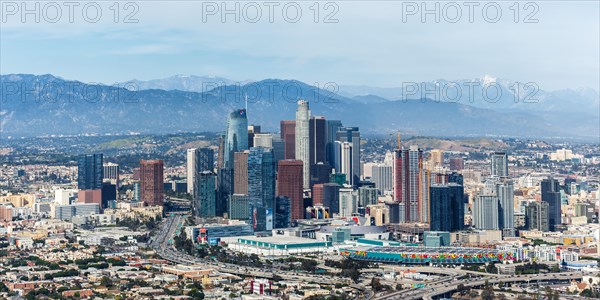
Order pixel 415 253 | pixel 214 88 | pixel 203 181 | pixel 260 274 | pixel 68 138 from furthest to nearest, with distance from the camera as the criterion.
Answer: pixel 214 88, pixel 68 138, pixel 203 181, pixel 415 253, pixel 260 274

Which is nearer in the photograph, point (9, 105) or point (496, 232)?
point (496, 232)

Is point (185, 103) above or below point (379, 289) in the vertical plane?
above

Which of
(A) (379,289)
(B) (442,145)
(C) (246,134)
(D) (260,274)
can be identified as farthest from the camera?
(B) (442,145)

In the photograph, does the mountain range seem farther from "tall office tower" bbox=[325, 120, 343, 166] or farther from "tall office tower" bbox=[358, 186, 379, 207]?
"tall office tower" bbox=[358, 186, 379, 207]

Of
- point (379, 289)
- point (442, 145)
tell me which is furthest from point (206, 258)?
point (442, 145)

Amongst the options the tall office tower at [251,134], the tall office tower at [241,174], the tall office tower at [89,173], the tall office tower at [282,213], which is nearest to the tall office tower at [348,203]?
the tall office tower at [241,174]

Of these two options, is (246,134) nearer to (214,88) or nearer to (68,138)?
(68,138)

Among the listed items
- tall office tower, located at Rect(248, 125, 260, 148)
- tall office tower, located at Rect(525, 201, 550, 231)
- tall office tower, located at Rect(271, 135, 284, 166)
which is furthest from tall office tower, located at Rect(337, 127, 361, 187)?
tall office tower, located at Rect(525, 201, 550, 231)

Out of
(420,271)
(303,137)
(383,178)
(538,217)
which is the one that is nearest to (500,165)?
(383,178)
